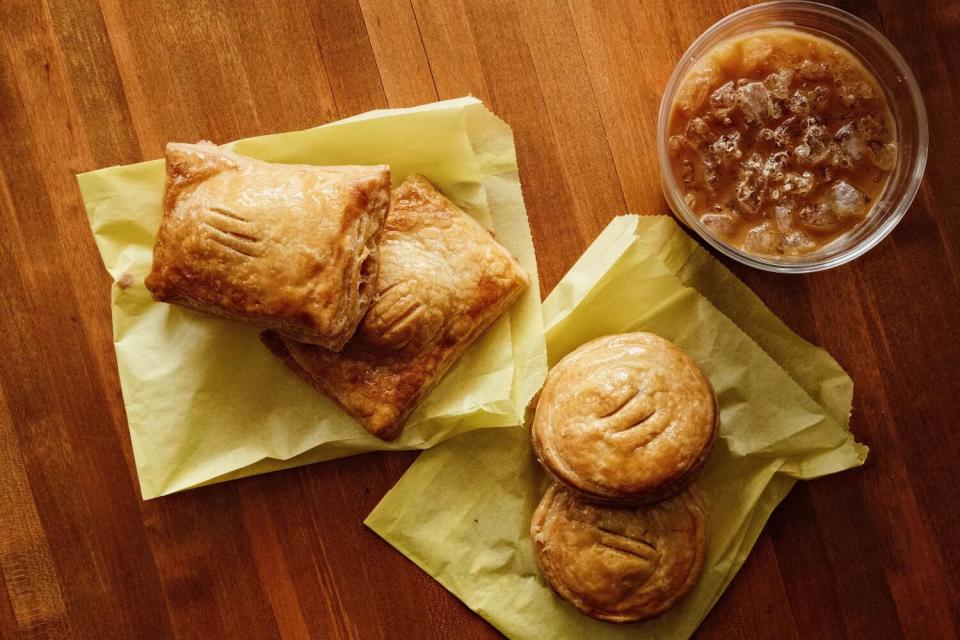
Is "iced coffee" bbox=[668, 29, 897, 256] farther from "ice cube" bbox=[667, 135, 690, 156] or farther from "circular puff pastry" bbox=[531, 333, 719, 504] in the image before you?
"circular puff pastry" bbox=[531, 333, 719, 504]

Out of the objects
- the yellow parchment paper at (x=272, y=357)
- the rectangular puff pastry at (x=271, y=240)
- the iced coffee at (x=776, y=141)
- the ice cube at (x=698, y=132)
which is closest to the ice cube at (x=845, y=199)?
the iced coffee at (x=776, y=141)

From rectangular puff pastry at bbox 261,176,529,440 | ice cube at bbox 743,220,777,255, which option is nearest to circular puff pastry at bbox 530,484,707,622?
rectangular puff pastry at bbox 261,176,529,440

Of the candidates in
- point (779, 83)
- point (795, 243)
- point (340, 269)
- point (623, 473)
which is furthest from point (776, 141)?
point (340, 269)

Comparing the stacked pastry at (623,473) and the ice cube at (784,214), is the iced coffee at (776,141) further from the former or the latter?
the stacked pastry at (623,473)

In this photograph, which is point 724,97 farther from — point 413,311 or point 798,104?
point 413,311

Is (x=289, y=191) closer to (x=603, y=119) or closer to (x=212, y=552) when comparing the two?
(x=603, y=119)

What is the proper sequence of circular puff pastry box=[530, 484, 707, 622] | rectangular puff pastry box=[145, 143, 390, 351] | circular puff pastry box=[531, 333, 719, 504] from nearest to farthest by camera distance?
rectangular puff pastry box=[145, 143, 390, 351] → circular puff pastry box=[531, 333, 719, 504] → circular puff pastry box=[530, 484, 707, 622]

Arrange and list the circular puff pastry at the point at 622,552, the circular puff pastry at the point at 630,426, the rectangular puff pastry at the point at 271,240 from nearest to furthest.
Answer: the rectangular puff pastry at the point at 271,240 → the circular puff pastry at the point at 630,426 → the circular puff pastry at the point at 622,552

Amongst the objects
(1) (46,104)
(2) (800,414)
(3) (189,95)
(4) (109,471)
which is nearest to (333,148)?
(3) (189,95)
